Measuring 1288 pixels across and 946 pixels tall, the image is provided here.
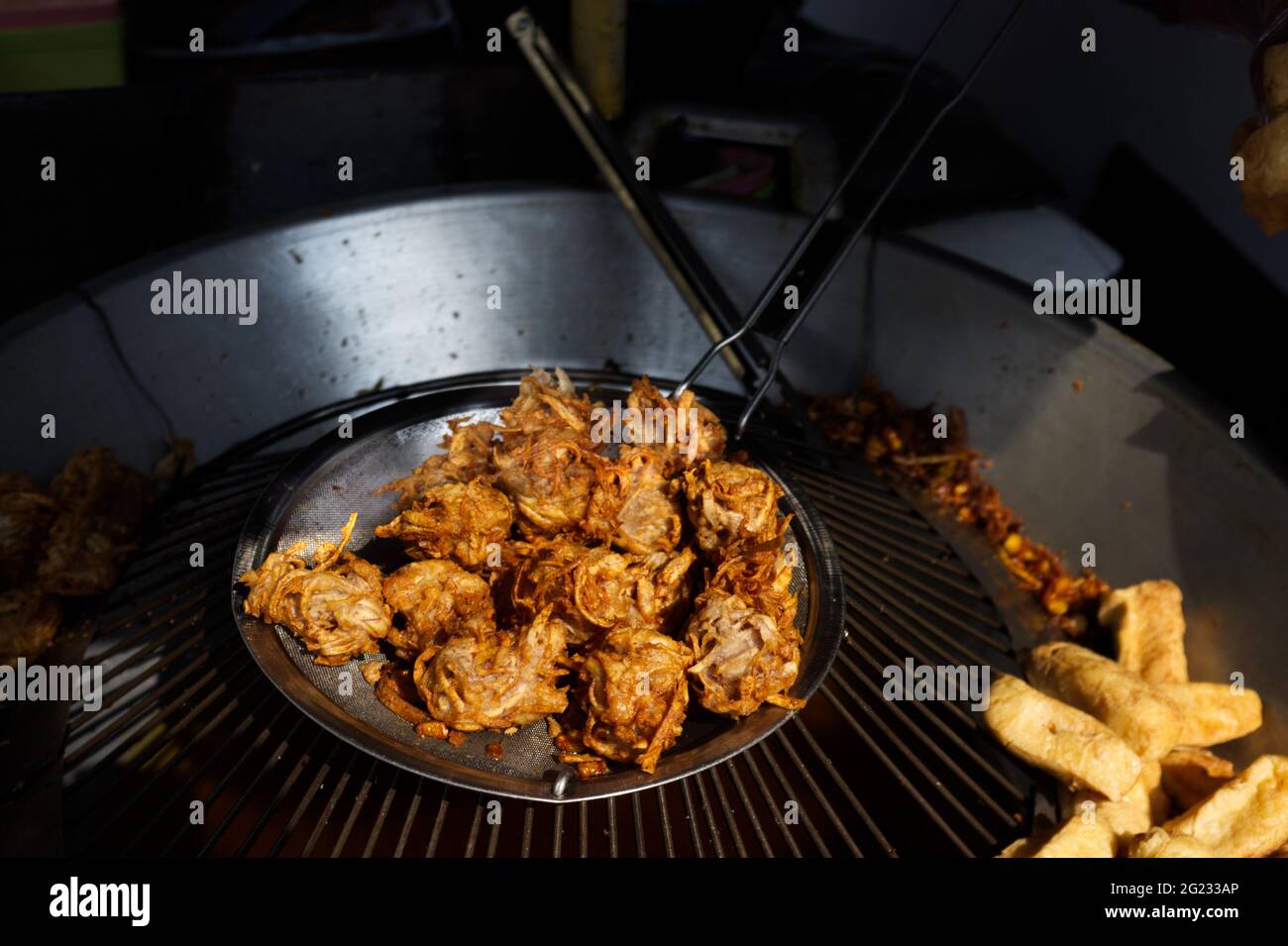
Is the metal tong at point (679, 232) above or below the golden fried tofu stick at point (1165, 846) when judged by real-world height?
above

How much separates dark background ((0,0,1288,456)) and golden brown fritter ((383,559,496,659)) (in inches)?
67.2

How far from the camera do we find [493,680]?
165cm

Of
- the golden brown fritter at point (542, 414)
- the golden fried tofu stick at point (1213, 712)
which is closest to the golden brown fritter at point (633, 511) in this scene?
the golden brown fritter at point (542, 414)

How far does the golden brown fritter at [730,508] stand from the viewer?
6.27ft

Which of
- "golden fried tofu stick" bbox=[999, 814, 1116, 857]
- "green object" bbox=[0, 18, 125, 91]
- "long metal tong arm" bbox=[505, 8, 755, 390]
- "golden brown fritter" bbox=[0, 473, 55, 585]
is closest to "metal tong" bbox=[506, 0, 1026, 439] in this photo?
"long metal tong arm" bbox=[505, 8, 755, 390]

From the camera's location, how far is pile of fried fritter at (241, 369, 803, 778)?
1.67 metres

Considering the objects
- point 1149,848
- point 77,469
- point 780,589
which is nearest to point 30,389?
point 77,469

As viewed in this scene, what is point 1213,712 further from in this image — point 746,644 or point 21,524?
point 21,524

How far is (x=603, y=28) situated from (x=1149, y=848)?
2.73 meters

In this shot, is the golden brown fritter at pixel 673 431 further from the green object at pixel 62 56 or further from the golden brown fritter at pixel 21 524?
the green object at pixel 62 56

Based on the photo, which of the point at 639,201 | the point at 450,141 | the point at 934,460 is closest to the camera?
the point at 639,201

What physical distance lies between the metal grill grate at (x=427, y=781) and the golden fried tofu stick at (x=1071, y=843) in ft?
0.18

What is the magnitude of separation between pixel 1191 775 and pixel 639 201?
2048 millimetres

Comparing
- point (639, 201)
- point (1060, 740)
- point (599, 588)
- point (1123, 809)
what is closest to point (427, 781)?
point (599, 588)
